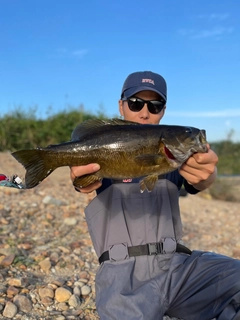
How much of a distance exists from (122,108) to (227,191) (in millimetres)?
10608

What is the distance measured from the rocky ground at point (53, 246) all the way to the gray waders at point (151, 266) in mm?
942

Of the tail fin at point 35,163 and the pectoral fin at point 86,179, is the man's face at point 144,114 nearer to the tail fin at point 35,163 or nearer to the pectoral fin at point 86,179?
the pectoral fin at point 86,179

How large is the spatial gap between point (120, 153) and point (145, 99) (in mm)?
1147

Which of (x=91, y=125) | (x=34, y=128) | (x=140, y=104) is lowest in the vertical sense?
(x=91, y=125)

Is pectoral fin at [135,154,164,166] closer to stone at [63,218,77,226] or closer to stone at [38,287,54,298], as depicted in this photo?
stone at [38,287,54,298]

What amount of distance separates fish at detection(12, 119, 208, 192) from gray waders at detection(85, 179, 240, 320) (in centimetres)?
65

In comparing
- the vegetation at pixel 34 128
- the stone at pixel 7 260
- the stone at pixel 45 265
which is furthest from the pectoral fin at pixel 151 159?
the vegetation at pixel 34 128

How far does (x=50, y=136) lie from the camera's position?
44.7 feet

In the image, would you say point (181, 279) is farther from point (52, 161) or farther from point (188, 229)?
point (188, 229)

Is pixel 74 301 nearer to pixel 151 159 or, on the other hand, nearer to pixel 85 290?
pixel 85 290

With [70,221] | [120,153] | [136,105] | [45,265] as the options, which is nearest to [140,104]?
[136,105]

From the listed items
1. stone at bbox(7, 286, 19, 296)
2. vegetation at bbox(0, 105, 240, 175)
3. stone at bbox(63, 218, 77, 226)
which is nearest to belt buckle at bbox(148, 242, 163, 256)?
stone at bbox(7, 286, 19, 296)

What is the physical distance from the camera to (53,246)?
18.4ft

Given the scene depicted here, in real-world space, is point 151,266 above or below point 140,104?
below
